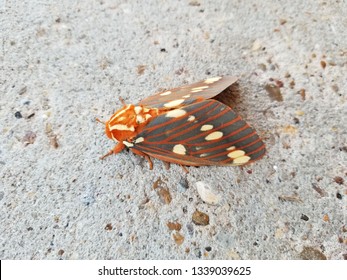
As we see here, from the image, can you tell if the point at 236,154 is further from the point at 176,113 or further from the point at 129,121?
the point at 129,121

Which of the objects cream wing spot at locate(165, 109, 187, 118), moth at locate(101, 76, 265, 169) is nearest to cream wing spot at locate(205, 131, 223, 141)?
moth at locate(101, 76, 265, 169)

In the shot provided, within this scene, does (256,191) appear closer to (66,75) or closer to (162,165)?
(162,165)

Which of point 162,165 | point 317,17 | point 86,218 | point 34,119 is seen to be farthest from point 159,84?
point 317,17

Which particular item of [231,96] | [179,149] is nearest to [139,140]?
[179,149]

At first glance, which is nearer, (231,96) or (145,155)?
(145,155)

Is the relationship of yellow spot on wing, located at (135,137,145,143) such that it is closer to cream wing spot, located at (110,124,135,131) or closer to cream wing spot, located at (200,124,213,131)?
cream wing spot, located at (110,124,135,131)

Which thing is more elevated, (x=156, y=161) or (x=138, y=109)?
(x=138, y=109)
